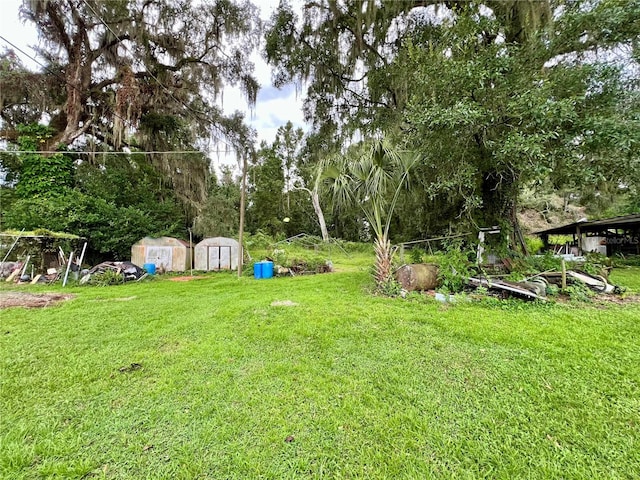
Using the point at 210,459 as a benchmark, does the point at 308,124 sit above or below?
above

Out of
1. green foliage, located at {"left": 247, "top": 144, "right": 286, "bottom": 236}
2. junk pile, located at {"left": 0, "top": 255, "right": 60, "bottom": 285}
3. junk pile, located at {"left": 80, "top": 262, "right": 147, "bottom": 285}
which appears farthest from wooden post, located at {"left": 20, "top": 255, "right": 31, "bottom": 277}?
green foliage, located at {"left": 247, "top": 144, "right": 286, "bottom": 236}

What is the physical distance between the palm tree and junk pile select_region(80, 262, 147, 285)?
680 centimetres

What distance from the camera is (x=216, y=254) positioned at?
10.7 m

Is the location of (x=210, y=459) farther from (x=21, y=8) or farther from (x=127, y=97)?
(x=21, y=8)

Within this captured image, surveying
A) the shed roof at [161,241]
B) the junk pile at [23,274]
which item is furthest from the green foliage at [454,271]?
the junk pile at [23,274]

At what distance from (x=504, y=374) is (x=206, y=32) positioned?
1203 centimetres

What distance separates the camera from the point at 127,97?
851 cm

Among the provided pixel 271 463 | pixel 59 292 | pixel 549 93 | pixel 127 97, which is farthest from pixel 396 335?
pixel 127 97

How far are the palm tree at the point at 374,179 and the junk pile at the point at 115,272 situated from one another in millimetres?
6802

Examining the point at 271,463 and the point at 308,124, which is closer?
the point at 271,463

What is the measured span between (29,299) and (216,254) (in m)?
5.70

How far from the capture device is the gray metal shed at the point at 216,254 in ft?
34.5

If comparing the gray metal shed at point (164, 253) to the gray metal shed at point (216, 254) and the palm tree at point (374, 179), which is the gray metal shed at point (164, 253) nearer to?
the gray metal shed at point (216, 254)

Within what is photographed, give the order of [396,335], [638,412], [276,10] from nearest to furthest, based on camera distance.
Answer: [638,412]
[396,335]
[276,10]
